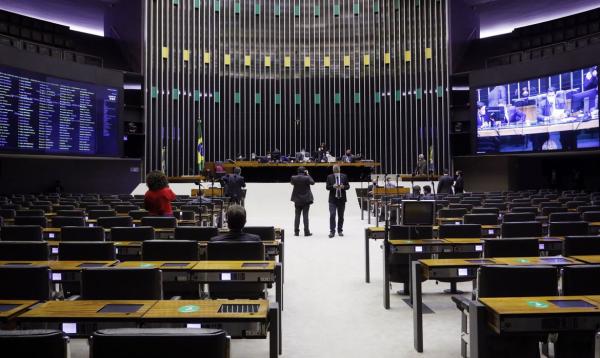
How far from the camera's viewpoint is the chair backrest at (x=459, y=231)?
5.72m

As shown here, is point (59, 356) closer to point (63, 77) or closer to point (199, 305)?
point (199, 305)

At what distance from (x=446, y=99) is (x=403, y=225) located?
19.2m

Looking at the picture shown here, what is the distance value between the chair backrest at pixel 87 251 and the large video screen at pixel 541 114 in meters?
16.2

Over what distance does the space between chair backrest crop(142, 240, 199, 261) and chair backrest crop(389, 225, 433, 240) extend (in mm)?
2392

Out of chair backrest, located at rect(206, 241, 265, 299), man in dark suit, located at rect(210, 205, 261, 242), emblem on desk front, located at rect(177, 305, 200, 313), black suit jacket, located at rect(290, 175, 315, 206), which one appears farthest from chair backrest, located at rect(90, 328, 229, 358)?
black suit jacket, located at rect(290, 175, 315, 206)

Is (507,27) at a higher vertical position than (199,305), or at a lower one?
higher

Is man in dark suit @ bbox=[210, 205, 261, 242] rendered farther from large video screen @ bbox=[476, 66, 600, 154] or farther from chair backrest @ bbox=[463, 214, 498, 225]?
large video screen @ bbox=[476, 66, 600, 154]

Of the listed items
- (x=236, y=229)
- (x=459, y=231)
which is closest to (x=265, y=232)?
(x=236, y=229)

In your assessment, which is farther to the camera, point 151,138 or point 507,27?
point 507,27

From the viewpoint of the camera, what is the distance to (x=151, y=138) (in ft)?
75.7

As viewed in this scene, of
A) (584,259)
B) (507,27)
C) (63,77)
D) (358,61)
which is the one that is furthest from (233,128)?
(584,259)

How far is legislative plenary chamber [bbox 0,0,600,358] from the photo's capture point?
10.1ft

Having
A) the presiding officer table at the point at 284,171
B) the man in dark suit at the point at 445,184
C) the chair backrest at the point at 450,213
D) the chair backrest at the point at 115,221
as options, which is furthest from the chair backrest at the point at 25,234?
the presiding officer table at the point at 284,171

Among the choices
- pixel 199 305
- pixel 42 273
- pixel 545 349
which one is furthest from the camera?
pixel 545 349
